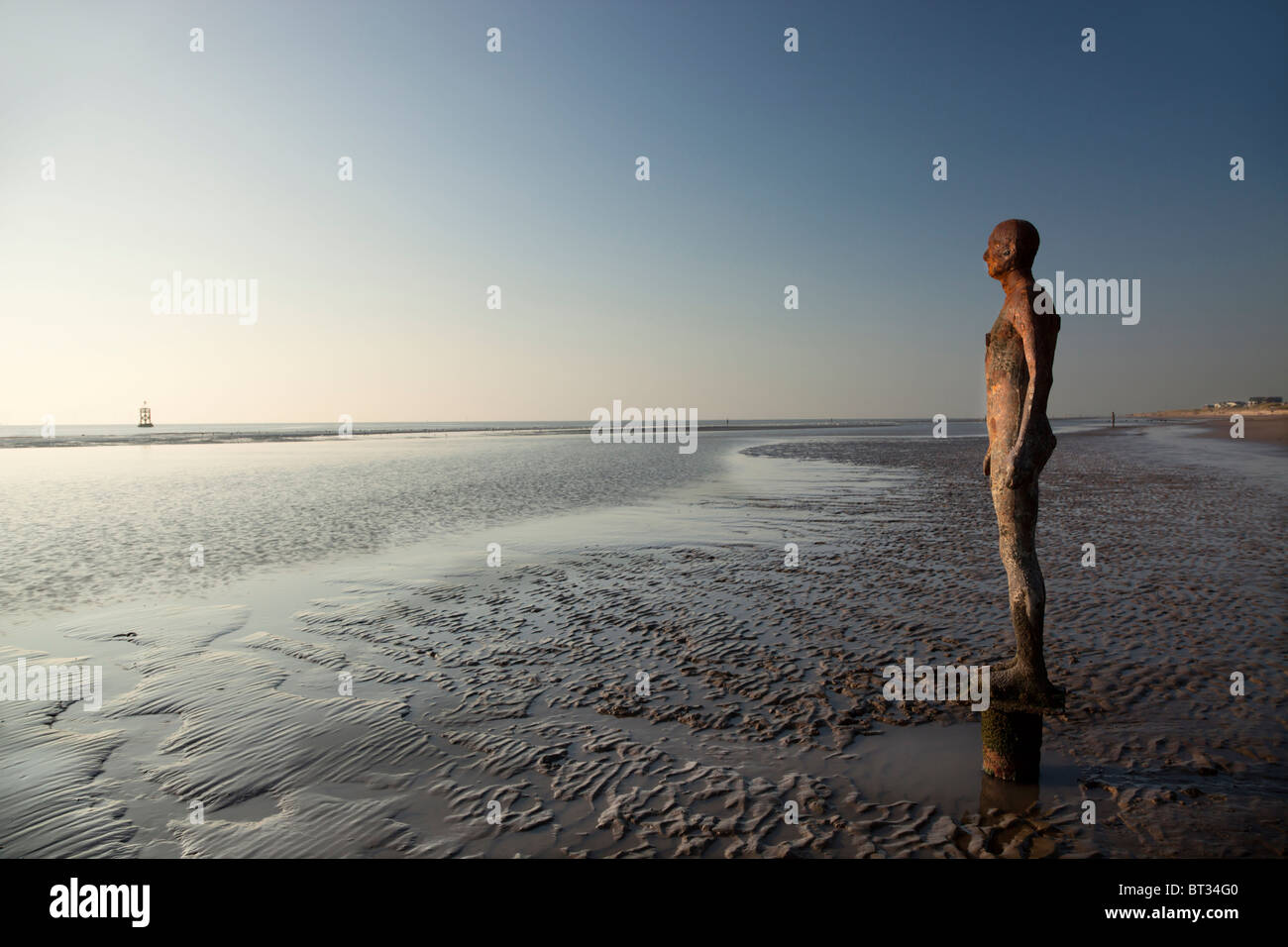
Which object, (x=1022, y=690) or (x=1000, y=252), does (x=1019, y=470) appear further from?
(x=1000, y=252)

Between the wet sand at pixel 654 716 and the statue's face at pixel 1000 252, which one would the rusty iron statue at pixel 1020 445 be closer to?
the statue's face at pixel 1000 252

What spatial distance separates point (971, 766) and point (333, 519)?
1901cm

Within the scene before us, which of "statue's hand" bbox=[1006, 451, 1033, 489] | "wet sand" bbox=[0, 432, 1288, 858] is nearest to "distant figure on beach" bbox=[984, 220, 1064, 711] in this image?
"statue's hand" bbox=[1006, 451, 1033, 489]

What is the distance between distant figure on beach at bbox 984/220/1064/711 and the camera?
15.3ft

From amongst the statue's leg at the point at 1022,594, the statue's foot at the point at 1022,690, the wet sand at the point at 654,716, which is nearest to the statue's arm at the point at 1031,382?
the statue's leg at the point at 1022,594

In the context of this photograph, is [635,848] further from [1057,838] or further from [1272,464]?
[1272,464]

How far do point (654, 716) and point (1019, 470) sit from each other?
4080 millimetres

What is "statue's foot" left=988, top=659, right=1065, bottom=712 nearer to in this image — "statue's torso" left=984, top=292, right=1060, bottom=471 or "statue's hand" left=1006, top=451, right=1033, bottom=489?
"statue's hand" left=1006, top=451, right=1033, bottom=489

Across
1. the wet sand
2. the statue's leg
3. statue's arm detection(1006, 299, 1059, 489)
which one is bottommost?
the wet sand

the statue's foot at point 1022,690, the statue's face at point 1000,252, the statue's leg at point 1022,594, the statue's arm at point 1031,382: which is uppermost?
the statue's face at point 1000,252

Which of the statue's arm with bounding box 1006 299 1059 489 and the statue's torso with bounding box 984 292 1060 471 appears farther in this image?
the statue's torso with bounding box 984 292 1060 471

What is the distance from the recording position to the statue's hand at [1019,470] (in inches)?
184

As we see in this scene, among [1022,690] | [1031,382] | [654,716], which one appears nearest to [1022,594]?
[1022,690]
